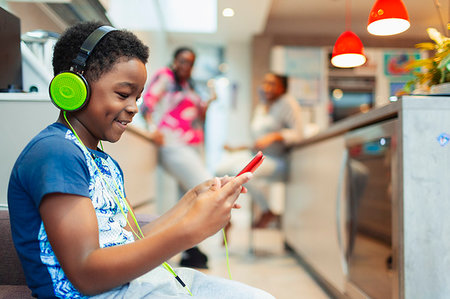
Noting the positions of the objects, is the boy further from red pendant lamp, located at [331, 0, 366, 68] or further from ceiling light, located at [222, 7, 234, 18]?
ceiling light, located at [222, 7, 234, 18]

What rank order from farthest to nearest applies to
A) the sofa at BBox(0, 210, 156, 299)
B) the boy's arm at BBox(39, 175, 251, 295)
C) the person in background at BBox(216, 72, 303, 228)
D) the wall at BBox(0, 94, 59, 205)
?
the person in background at BBox(216, 72, 303, 228) → the wall at BBox(0, 94, 59, 205) → the sofa at BBox(0, 210, 156, 299) → the boy's arm at BBox(39, 175, 251, 295)

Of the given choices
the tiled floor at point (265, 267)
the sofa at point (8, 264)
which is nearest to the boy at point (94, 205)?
the sofa at point (8, 264)

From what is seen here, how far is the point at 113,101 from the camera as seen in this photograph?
0.80 metres

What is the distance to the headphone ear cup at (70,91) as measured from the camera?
0.76m

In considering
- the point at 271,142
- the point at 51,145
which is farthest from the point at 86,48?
the point at 271,142

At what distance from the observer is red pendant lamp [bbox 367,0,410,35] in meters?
1.40

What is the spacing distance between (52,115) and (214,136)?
5.02 metres

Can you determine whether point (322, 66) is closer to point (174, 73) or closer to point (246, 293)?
point (174, 73)

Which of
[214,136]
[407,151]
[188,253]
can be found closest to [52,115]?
[407,151]

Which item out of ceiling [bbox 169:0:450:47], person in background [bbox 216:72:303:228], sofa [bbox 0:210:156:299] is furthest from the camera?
ceiling [bbox 169:0:450:47]

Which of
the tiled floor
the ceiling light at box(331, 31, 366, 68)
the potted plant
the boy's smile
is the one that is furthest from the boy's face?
the tiled floor

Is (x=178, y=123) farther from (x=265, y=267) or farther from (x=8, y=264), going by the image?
(x=8, y=264)

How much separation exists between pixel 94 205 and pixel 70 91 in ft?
0.70

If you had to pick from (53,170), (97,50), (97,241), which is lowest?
(97,241)
